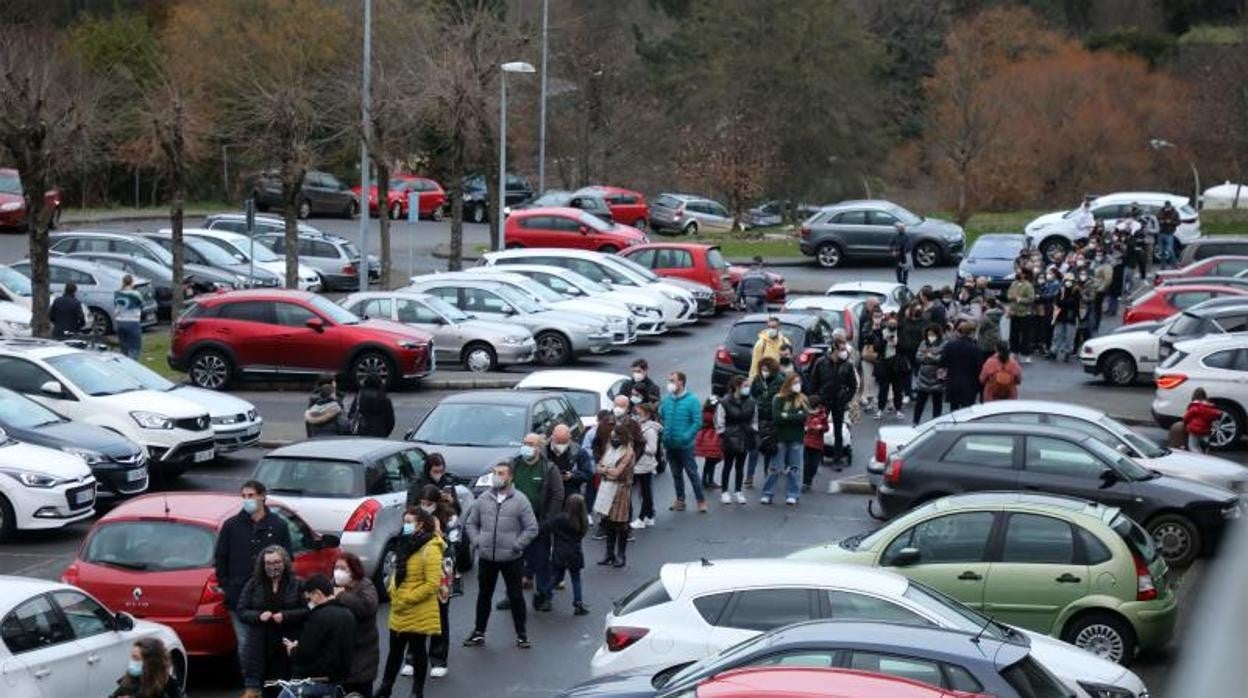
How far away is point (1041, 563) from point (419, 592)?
4.67 m

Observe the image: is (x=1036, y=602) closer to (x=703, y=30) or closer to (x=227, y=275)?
(x=227, y=275)

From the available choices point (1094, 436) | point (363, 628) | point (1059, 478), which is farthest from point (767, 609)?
point (1094, 436)

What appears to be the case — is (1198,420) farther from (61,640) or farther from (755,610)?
(61,640)

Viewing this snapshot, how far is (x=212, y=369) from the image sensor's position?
28125 millimetres

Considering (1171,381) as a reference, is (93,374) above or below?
below

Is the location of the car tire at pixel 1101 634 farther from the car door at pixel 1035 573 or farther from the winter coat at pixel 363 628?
the winter coat at pixel 363 628

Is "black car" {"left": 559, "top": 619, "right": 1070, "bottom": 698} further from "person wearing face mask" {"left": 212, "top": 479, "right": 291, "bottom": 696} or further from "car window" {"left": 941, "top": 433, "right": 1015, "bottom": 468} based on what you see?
"car window" {"left": 941, "top": 433, "right": 1015, "bottom": 468}

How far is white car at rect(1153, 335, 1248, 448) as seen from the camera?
73.7 ft

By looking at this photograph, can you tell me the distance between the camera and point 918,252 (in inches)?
1795

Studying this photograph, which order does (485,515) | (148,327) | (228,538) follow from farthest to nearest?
(148,327), (485,515), (228,538)

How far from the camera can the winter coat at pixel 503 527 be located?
13617 millimetres

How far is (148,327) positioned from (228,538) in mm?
24241

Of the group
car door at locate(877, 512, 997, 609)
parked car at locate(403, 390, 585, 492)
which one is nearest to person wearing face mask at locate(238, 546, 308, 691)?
car door at locate(877, 512, 997, 609)

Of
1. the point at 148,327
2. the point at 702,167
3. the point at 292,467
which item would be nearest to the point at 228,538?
the point at 292,467
